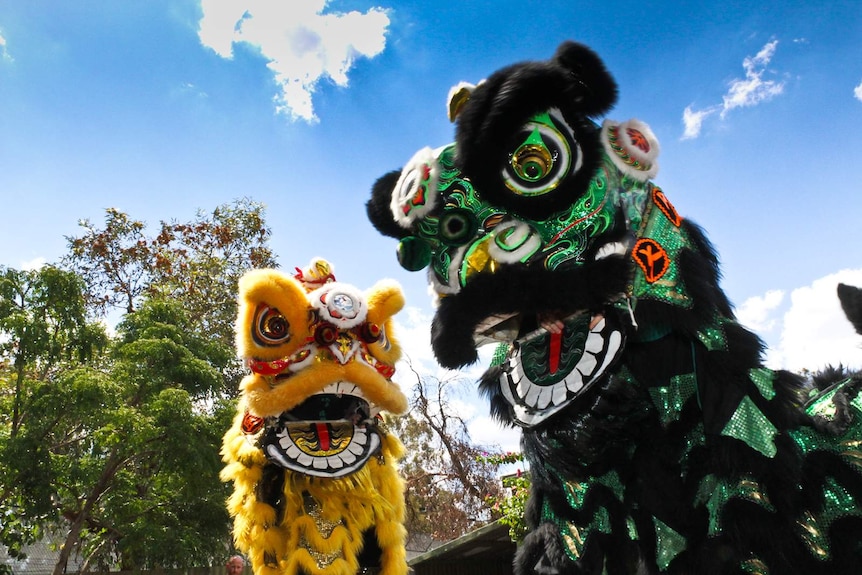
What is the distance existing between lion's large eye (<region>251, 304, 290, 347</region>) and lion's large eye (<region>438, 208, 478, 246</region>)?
224cm

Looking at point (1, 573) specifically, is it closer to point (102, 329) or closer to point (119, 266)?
point (102, 329)

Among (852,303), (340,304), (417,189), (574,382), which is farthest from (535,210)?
(340,304)

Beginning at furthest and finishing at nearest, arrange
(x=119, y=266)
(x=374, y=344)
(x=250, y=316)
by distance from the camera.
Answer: (x=119, y=266) < (x=374, y=344) < (x=250, y=316)

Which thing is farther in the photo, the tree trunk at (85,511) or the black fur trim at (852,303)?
the tree trunk at (85,511)

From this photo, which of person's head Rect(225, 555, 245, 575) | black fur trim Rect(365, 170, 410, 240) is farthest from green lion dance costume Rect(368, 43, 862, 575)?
person's head Rect(225, 555, 245, 575)

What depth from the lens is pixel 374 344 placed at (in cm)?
420

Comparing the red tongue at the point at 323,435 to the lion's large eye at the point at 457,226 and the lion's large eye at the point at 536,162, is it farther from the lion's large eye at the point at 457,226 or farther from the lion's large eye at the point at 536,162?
the lion's large eye at the point at 536,162

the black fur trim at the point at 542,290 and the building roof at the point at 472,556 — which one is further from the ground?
the black fur trim at the point at 542,290

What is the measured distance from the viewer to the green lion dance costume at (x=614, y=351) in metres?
1.60

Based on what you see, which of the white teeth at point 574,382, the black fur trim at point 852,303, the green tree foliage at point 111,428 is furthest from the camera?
the green tree foliage at point 111,428

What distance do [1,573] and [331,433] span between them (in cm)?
494

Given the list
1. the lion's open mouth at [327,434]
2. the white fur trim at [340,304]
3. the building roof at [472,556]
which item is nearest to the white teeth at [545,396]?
the lion's open mouth at [327,434]

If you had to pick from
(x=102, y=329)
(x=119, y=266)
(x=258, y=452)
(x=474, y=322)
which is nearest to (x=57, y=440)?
(x=102, y=329)

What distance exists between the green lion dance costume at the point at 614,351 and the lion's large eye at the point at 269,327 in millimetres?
2154
